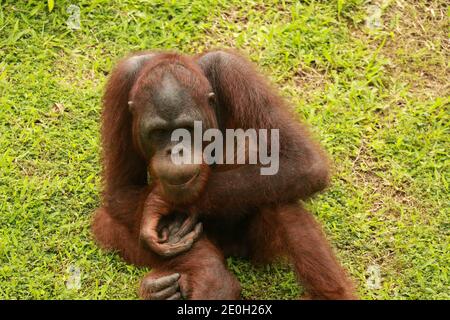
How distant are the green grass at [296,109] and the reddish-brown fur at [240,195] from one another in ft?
0.88

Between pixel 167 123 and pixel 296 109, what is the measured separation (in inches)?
58.9

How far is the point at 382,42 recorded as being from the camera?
210 inches

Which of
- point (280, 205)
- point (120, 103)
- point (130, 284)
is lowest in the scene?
point (130, 284)

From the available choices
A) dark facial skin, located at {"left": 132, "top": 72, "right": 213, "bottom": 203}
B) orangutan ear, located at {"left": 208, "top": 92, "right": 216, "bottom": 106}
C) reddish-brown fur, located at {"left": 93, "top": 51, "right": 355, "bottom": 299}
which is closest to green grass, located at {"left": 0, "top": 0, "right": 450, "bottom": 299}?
reddish-brown fur, located at {"left": 93, "top": 51, "right": 355, "bottom": 299}

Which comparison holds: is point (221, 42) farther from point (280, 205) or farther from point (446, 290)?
point (446, 290)

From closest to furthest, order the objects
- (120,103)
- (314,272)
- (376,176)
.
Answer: (314,272) < (120,103) < (376,176)

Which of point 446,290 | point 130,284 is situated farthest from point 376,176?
point 130,284

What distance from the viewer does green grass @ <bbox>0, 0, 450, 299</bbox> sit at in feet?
14.0

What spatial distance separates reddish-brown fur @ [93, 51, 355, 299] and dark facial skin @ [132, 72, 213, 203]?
4.7 inches

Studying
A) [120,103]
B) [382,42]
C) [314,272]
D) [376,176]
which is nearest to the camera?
[314,272]

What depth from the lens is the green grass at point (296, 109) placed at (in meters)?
4.26
